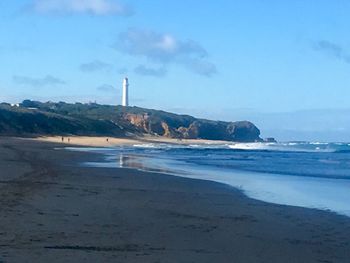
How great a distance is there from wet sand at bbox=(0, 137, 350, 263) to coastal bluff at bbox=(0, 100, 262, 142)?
71.6 m

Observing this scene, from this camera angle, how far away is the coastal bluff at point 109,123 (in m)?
93.7

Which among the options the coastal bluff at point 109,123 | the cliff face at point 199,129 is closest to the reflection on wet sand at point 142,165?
the coastal bluff at point 109,123

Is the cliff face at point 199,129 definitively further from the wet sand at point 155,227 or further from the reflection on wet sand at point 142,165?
the wet sand at point 155,227

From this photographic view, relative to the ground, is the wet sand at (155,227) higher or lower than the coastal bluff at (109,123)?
lower

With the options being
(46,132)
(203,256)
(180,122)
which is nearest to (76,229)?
(203,256)

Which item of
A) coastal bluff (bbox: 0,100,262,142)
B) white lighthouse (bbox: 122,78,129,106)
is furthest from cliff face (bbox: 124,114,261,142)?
white lighthouse (bbox: 122,78,129,106)

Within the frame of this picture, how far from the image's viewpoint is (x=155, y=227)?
11.7m

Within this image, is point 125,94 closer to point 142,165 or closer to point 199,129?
point 199,129

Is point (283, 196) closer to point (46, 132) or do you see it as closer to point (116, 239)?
point (116, 239)

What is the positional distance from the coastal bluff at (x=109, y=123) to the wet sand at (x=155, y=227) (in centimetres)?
7162

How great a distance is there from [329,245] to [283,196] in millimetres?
8642

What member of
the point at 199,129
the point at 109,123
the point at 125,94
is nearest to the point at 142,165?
the point at 109,123

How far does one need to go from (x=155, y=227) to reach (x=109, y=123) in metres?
102

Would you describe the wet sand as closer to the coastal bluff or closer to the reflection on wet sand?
the reflection on wet sand
